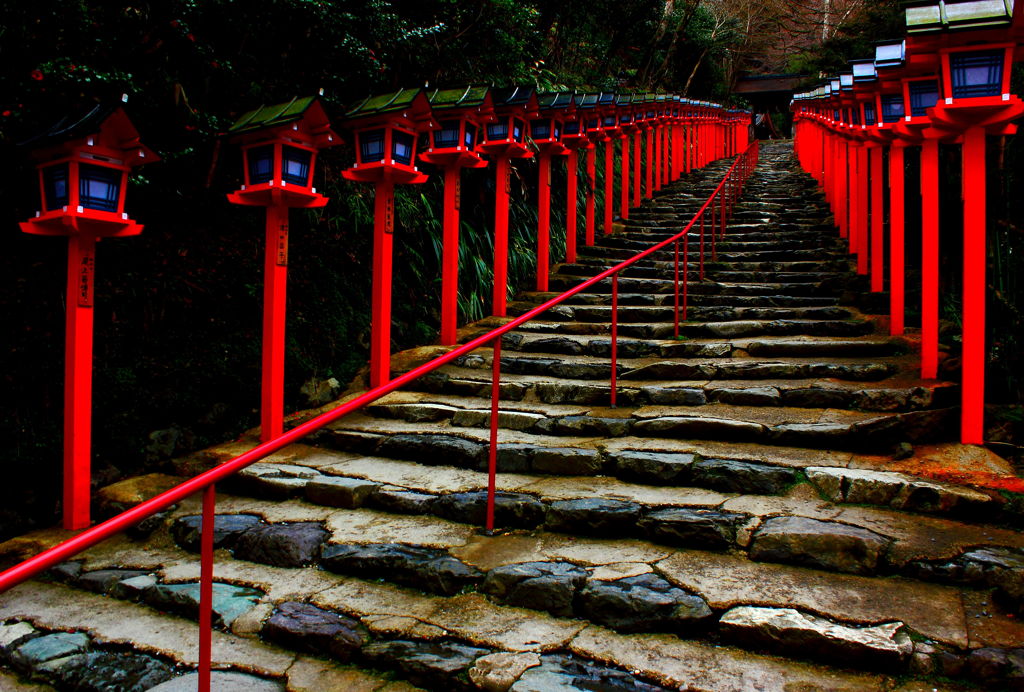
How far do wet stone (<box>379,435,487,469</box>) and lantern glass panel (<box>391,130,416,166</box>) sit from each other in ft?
6.91

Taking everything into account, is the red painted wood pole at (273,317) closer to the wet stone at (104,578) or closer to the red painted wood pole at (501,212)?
the wet stone at (104,578)

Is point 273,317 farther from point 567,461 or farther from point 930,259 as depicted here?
point 930,259

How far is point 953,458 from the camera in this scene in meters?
3.60

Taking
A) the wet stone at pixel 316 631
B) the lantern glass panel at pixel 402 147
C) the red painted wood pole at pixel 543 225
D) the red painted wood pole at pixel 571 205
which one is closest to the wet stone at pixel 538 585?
the wet stone at pixel 316 631

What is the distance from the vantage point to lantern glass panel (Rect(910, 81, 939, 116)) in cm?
428

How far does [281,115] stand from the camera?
4.45 meters

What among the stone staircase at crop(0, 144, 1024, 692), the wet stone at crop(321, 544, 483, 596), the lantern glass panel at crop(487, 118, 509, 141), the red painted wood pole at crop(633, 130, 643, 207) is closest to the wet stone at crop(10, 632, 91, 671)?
the stone staircase at crop(0, 144, 1024, 692)

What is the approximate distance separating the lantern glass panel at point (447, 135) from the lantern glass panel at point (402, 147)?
0.69 metres

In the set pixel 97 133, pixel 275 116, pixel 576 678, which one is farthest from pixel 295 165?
pixel 576 678

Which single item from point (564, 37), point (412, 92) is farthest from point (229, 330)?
point (564, 37)

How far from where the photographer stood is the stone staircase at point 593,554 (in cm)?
→ 247

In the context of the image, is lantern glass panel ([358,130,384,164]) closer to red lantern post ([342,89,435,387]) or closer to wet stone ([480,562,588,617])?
red lantern post ([342,89,435,387])

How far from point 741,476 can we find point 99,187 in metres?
3.92

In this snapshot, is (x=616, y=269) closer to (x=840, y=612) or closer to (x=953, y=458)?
(x=953, y=458)
